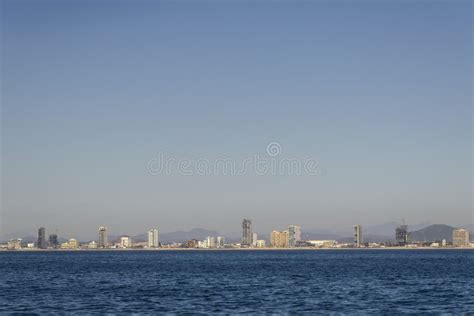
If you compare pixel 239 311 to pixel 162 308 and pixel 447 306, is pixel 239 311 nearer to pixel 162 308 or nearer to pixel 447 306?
pixel 162 308

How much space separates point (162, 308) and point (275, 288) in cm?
2629

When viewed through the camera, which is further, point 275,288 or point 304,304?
point 275,288

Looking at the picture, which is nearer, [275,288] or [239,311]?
[239,311]

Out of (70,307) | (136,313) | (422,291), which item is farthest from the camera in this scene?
(422,291)

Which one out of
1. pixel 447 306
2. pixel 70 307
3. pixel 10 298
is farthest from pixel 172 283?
pixel 447 306

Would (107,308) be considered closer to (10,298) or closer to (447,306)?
(10,298)

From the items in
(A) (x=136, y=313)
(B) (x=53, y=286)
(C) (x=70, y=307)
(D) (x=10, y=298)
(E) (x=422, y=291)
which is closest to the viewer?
(A) (x=136, y=313)

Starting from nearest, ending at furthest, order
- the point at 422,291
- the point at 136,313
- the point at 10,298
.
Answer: the point at 136,313, the point at 10,298, the point at 422,291

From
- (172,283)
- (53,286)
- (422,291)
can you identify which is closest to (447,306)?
(422,291)

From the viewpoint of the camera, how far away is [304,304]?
6875cm

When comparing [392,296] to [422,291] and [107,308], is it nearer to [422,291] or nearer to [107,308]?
[422,291]

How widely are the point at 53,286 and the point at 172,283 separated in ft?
52.4

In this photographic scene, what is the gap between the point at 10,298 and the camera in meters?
77.5

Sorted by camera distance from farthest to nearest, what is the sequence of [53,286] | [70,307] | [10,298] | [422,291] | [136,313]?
[53,286] → [422,291] → [10,298] → [70,307] → [136,313]
